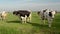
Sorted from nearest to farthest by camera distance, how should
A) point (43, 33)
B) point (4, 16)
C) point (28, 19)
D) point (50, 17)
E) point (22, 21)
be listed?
point (43, 33) < point (50, 17) < point (22, 21) < point (28, 19) < point (4, 16)

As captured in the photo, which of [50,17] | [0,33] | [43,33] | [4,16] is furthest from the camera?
[4,16]

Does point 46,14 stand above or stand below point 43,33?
above

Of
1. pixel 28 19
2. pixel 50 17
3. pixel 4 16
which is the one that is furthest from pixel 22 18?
pixel 4 16

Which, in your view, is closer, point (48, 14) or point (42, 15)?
point (48, 14)

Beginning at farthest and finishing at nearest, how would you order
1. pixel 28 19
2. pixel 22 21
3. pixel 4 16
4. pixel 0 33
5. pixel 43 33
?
pixel 4 16, pixel 28 19, pixel 22 21, pixel 43 33, pixel 0 33

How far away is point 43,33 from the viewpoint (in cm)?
1258

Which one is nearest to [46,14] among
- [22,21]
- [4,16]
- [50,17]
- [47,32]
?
[50,17]

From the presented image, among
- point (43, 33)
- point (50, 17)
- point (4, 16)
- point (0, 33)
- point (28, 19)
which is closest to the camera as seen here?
point (0, 33)

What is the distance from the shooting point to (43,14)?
1766 cm

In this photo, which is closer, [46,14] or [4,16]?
[46,14]

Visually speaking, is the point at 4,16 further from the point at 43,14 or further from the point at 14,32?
the point at 14,32

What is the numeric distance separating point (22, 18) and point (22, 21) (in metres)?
0.36

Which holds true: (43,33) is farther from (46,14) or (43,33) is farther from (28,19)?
(28,19)

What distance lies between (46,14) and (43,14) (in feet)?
3.24
